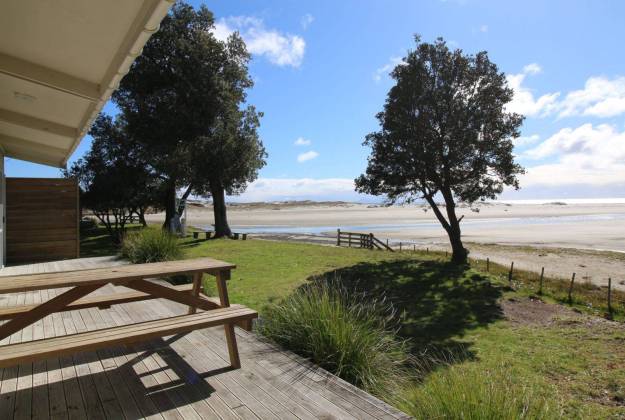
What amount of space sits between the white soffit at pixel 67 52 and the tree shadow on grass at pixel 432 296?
240 inches

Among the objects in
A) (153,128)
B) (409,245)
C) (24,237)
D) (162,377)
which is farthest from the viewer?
(409,245)

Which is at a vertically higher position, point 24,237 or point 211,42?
point 211,42

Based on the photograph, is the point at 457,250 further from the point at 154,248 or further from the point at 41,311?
the point at 41,311

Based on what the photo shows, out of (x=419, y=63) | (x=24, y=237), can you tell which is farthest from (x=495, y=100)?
(x=24, y=237)

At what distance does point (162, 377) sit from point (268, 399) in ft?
3.24

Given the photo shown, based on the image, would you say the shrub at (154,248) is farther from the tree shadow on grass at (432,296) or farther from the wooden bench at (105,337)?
the wooden bench at (105,337)

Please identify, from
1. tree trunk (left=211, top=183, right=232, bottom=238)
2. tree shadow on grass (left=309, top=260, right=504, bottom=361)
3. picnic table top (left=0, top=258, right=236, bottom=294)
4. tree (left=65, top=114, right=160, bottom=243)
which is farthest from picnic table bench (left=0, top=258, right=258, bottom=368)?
tree trunk (left=211, top=183, right=232, bottom=238)

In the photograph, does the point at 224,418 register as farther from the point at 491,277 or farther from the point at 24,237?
the point at 491,277

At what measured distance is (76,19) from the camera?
3.63 metres

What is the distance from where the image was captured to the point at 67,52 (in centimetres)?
435

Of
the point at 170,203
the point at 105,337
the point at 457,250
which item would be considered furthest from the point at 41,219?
the point at 457,250

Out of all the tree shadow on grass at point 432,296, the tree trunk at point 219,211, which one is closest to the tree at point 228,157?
the tree trunk at point 219,211

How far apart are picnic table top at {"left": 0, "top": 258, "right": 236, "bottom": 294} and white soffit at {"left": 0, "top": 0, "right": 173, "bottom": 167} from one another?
2030mm

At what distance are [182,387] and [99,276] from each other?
110 cm
